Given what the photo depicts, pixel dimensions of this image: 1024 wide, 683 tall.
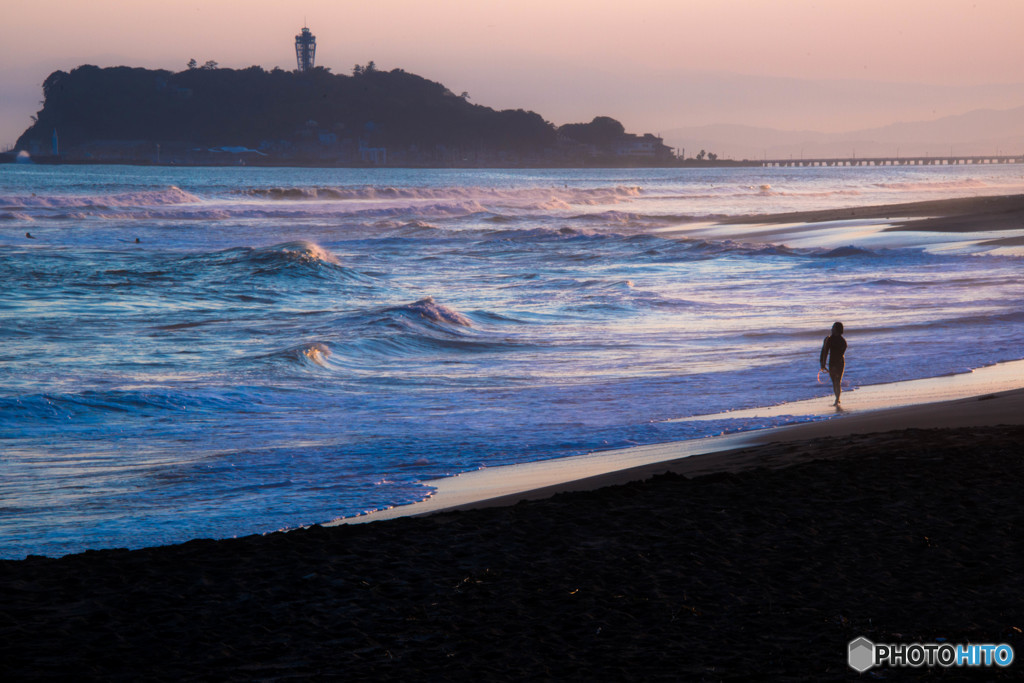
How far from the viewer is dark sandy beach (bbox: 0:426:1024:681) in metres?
3.90

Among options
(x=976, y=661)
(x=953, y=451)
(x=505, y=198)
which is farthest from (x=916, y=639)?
(x=505, y=198)

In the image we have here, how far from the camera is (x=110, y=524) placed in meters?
6.92

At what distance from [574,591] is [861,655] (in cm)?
145

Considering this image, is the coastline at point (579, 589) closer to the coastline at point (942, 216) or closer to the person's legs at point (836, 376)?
the person's legs at point (836, 376)

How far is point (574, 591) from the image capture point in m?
4.70

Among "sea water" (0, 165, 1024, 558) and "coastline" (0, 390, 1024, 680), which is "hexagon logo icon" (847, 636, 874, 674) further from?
"sea water" (0, 165, 1024, 558)

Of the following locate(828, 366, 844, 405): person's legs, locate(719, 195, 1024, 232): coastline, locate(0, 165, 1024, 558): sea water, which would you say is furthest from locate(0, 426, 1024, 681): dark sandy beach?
locate(719, 195, 1024, 232): coastline

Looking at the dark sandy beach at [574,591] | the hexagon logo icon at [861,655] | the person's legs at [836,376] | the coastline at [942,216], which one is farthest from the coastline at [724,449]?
the coastline at [942,216]
